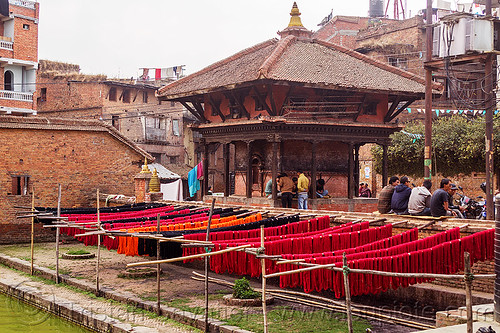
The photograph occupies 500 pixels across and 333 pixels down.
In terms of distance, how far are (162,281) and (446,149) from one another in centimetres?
2080

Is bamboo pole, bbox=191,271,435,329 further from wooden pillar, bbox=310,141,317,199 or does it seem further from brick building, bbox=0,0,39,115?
brick building, bbox=0,0,39,115

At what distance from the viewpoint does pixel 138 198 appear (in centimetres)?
2395

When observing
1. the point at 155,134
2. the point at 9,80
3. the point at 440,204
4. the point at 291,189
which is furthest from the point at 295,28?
the point at 155,134

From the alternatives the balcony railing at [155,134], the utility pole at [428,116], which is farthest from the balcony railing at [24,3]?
the utility pole at [428,116]

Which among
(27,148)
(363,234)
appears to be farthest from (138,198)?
(363,234)

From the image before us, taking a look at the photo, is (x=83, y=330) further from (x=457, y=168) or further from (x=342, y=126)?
(x=457, y=168)

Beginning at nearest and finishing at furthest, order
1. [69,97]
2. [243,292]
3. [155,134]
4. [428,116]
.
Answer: [243,292] → [428,116] → [69,97] → [155,134]

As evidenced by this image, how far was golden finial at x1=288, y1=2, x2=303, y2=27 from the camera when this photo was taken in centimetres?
2548

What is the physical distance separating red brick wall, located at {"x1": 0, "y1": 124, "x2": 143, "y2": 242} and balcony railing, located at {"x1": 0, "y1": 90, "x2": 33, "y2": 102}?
14587 millimetres

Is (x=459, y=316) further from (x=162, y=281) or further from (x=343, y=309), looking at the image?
(x=162, y=281)

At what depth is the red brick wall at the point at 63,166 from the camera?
75.6 ft

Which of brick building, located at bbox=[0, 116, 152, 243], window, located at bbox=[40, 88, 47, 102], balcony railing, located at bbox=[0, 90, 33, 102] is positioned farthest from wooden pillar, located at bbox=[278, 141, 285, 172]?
window, located at bbox=[40, 88, 47, 102]

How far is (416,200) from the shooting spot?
43.6 ft

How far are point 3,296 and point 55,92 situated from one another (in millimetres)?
32492
